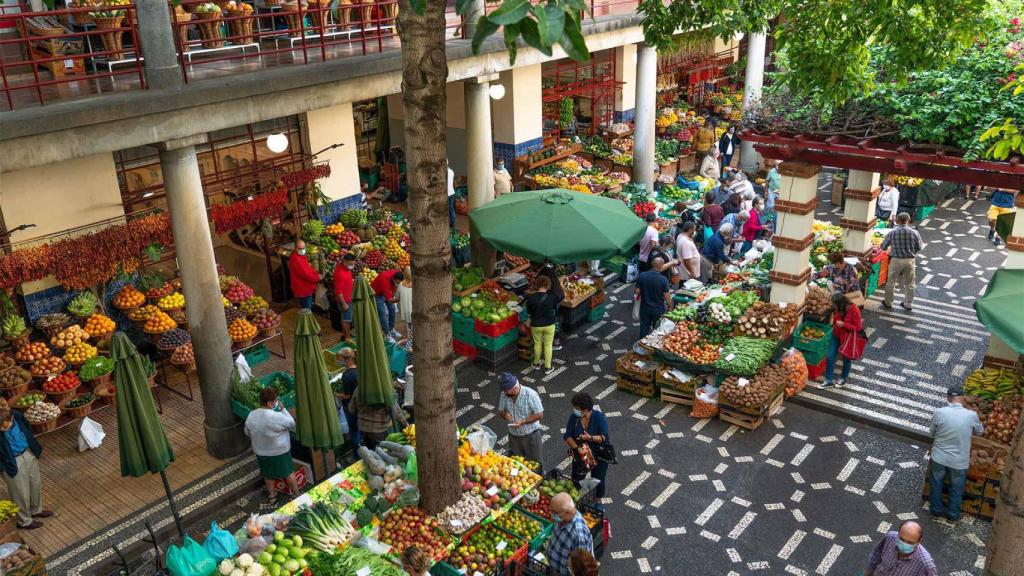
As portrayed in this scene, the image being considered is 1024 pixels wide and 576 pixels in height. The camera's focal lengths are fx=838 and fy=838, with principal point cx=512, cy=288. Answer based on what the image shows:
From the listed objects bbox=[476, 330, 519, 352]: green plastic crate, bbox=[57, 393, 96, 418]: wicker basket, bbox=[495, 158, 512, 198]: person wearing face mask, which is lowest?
bbox=[476, 330, 519, 352]: green plastic crate

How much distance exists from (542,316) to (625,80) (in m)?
11.3

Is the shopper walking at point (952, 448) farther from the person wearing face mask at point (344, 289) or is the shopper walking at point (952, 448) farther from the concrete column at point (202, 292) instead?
the person wearing face mask at point (344, 289)

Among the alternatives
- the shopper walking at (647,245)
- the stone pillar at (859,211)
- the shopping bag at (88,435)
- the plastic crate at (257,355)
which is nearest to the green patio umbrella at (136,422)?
the shopping bag at (88,435)

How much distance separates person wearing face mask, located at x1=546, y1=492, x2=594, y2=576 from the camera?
7216mm

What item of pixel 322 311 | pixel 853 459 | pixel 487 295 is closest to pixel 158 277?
pixel 322 311

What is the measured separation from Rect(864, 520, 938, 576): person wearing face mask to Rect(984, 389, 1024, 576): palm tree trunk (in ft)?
9.24

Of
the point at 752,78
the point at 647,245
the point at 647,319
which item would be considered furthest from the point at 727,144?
the point at 647,319

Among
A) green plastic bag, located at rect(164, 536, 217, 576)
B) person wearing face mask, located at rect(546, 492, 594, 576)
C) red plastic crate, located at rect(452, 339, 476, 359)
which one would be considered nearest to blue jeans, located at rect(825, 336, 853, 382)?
red plastic crate, located at rect(452, 339, 476, 359)

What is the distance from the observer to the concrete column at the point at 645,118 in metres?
18.5

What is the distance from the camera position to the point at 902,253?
1392cm

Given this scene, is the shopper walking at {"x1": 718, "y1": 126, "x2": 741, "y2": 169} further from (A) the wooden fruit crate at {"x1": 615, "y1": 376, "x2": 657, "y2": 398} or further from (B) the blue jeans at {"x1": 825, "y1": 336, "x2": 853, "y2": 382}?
(A) the wooden fruit crate at {"x1": 615, "y1": 376, "x2": 657, "y2": 398}

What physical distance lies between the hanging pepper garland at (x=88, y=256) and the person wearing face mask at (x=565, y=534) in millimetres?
7844

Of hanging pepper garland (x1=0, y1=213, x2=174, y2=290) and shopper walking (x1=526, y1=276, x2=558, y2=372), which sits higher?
hanging pepper garland (x1=0, y1=213, x2=174, y2=290)

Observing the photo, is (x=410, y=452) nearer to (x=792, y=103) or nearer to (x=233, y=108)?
(x=233, y=108)
